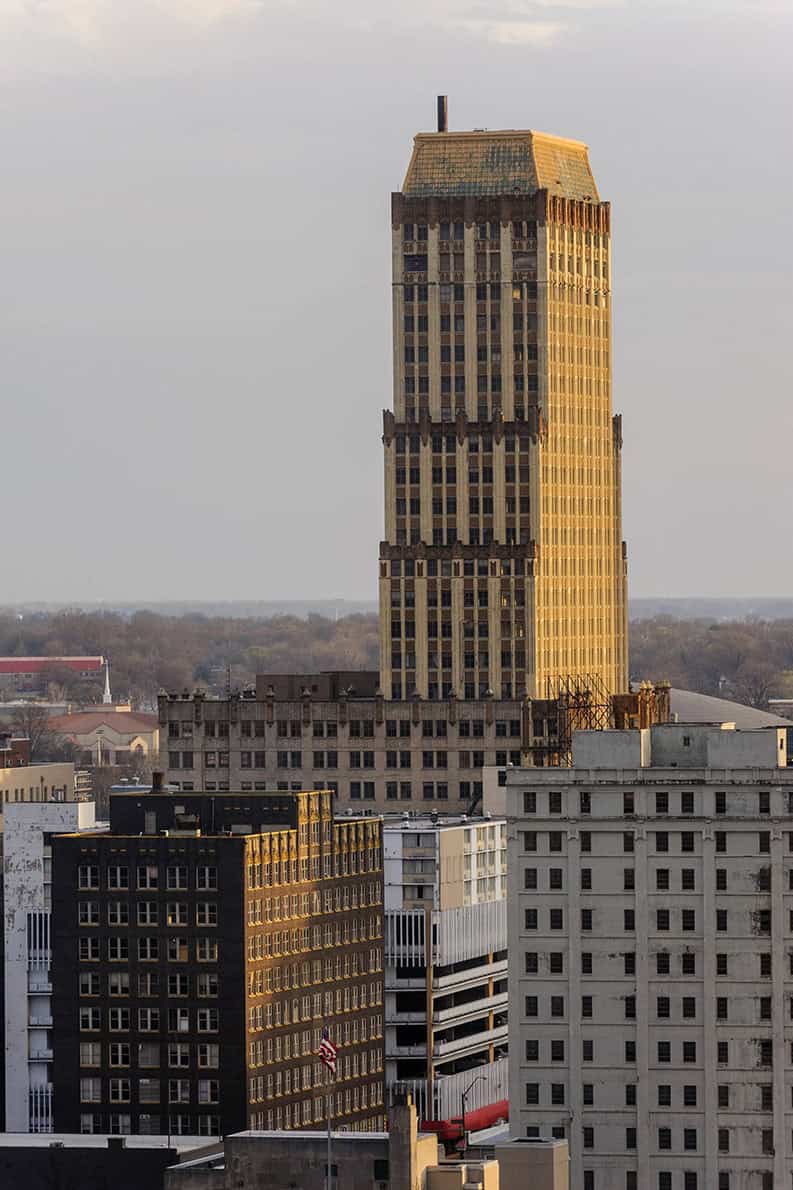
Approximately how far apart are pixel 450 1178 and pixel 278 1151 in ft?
25.4

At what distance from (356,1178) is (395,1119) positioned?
10.6ft

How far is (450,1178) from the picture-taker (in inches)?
7411

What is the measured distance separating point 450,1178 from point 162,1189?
1691 cm

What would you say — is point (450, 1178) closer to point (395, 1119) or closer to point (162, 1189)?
point (395, 1119)

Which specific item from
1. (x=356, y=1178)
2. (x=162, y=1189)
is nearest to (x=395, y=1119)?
(x=356, y=1178)

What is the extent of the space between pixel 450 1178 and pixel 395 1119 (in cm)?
373

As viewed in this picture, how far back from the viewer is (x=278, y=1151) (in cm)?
18938

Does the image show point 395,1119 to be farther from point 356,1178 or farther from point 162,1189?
point 162,1189

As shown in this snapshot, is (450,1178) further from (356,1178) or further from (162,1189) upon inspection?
Answer: (162,1189)

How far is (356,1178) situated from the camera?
617 feet

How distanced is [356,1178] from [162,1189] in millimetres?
14120

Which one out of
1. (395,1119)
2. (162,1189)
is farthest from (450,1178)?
(162,1189)

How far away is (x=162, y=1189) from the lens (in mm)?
198625
